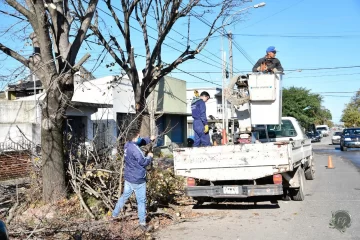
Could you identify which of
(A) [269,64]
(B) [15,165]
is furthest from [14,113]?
(A) [269,64]

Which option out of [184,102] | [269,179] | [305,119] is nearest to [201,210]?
[269,179]

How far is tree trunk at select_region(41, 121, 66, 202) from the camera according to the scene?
8.06 m

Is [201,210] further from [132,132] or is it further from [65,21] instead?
[65,21]

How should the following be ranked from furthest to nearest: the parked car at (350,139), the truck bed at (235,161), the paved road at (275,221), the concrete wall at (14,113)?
the parked car at (350,139) < the concrete wall at (14,113) < the truck bed at (235,161) < the paved road at (275,221)

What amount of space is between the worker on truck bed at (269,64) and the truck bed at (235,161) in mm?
2328

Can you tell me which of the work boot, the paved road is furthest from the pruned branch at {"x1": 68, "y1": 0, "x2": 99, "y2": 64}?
the paved road

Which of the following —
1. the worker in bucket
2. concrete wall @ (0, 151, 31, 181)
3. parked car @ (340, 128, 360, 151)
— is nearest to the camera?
concrete wall @ (0, 151, 31, 181)

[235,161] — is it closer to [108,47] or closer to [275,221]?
[275,221]

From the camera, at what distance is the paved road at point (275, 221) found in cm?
688

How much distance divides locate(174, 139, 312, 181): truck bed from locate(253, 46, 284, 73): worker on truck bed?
2.33 m

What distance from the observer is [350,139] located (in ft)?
107

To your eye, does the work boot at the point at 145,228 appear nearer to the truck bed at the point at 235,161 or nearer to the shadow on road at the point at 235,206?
the truck bed at the point at 235,161

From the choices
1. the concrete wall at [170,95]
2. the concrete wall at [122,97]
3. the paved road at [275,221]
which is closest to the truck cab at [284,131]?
the paved road at [275,221]

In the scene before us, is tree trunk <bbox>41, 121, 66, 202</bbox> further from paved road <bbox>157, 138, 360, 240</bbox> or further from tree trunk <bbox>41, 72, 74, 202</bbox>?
paved road <bbox>157, 138, 360, 240</bbox>
